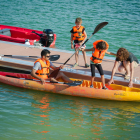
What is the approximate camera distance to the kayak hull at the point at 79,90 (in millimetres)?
6574

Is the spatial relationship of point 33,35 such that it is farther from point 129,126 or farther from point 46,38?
point 129,126

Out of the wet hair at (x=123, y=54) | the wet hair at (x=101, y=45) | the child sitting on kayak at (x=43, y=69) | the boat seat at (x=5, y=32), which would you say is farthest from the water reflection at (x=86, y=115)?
the boat seat at (x=5, y=32)

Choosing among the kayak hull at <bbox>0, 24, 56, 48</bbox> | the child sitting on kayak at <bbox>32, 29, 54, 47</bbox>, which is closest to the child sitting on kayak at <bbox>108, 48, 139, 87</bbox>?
the child sitting on kayak at <bbox>32, 29, 54, 47</bbox>

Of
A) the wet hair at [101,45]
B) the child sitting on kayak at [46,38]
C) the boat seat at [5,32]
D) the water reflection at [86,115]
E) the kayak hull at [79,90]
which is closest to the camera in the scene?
the water reflection at [86,115]

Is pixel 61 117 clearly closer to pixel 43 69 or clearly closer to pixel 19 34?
pixel 43 69

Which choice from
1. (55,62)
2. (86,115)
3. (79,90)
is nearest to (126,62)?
(79,90)

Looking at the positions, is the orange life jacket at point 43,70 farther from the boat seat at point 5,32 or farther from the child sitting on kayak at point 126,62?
the boat seat at point 5,32

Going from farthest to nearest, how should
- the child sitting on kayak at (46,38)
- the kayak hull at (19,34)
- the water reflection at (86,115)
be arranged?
1. the kayak hull at (19,34)
2. the child sitting on kayak at (46,38)
3. the water reflection at (86,115)

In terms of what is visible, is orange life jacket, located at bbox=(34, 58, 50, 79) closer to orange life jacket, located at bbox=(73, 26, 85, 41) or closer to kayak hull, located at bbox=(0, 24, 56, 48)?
orange life jacket, located at bbox=(73, 26, 85, 41)

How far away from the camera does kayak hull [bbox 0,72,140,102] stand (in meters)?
6.57

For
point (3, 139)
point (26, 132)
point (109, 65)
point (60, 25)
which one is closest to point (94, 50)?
point (109, 65)

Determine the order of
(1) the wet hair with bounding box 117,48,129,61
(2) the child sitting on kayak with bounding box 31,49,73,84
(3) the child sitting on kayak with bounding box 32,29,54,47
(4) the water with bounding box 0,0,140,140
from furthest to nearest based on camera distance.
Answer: (3) the child sitting on kayak with bounding box 32,29,54,47 < (2) the child sitting on kayak with bounding box 31,49,73,84 < (1) the wet hair with bounding box 117,48,129,61 < (4) the water with bounding box 0,0,140,140

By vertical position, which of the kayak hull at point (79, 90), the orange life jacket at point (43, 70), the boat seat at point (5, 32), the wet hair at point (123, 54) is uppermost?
the boat seat at point (5, 32)

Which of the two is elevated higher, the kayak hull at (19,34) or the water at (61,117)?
the kayak hull at (19,34)
